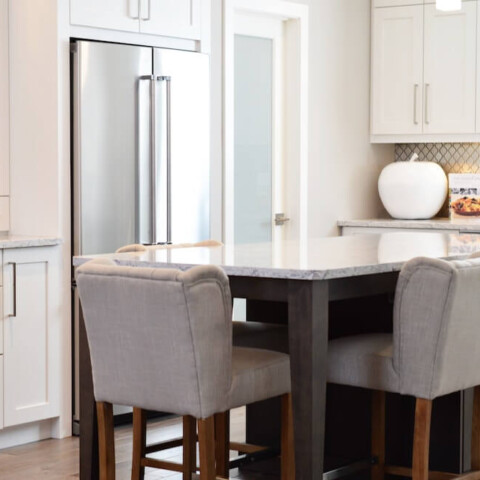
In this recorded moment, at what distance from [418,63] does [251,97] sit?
45.0 inches

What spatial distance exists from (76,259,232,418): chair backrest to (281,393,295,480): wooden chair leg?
0.29 m

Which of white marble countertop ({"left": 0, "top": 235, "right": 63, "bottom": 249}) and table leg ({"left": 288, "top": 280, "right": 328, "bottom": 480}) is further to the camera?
white marble countertop ({"left": 0, "top": 235, "right": 63, "bottom": 249})

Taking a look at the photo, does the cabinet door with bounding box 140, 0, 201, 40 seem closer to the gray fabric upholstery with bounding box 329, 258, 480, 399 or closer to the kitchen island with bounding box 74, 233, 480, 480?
the kitchen island with bounding box 74, 233, 480, 480

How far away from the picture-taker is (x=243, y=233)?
18.7 feet

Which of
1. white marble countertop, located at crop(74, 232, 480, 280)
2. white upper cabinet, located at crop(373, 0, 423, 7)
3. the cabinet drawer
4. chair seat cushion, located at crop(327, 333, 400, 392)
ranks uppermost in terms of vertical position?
white upper cabinet, located at crop(373, 0, 423, 7)

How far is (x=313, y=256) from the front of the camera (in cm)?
312

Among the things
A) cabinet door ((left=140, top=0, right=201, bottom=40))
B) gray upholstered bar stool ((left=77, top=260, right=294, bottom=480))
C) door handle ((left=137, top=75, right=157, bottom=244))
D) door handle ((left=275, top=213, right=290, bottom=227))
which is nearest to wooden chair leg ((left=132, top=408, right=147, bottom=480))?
gray upholstered bar stool ((left=77, top=260, right=294, bottom=480))

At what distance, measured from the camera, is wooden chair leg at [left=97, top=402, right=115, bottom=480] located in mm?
2883

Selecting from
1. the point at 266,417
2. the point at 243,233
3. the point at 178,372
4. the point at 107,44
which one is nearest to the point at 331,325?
the point at 266,417

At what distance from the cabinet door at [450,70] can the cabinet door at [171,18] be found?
5.68ft

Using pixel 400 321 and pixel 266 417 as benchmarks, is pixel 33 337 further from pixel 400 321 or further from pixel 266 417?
pixel 400 321


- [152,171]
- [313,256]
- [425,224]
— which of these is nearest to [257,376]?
[313,256]

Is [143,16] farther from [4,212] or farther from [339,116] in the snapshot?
[339,116]

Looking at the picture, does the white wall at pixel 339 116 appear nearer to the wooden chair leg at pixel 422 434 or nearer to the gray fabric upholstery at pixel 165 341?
the wooden chair leg at pixel 422 434
